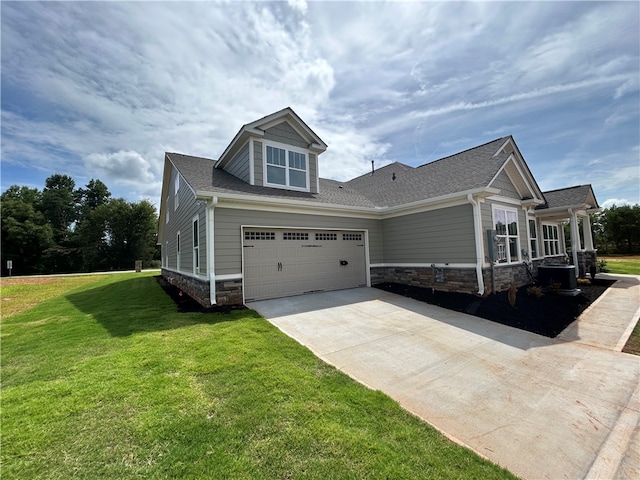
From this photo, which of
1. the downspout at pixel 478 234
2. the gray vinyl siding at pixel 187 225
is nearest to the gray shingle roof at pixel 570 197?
the downspout at pixel 478 234

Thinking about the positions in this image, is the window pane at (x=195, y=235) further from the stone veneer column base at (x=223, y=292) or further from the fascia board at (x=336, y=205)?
the fascia board at (x=336, y=205)

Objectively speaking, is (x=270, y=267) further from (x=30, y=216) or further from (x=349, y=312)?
(x=30, y=216)

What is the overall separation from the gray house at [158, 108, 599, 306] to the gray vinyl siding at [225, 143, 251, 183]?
4 centimetres

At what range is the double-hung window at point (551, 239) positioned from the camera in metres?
13.8

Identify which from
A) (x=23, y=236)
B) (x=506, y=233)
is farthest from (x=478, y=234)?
(x=23, y=236)

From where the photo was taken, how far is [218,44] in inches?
294

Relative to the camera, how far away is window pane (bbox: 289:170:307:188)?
10125 millimetres

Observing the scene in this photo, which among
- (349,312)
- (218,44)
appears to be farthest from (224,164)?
(349,312)

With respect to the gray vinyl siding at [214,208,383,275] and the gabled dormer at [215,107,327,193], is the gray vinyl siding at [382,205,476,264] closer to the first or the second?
the gray vinyl siding at [214,208,383,275]

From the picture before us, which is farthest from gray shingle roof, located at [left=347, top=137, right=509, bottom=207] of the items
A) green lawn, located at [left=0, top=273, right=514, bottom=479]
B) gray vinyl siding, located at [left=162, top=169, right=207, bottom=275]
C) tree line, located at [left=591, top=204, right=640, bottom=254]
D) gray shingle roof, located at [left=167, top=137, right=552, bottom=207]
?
tree line, located at [left=591, top=204, right=640, bottom=254]

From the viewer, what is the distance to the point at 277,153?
9.88 metres

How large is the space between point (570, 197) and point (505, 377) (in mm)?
13372

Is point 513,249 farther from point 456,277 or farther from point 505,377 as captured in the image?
point 505,377

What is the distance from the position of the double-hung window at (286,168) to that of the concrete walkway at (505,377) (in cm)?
482
